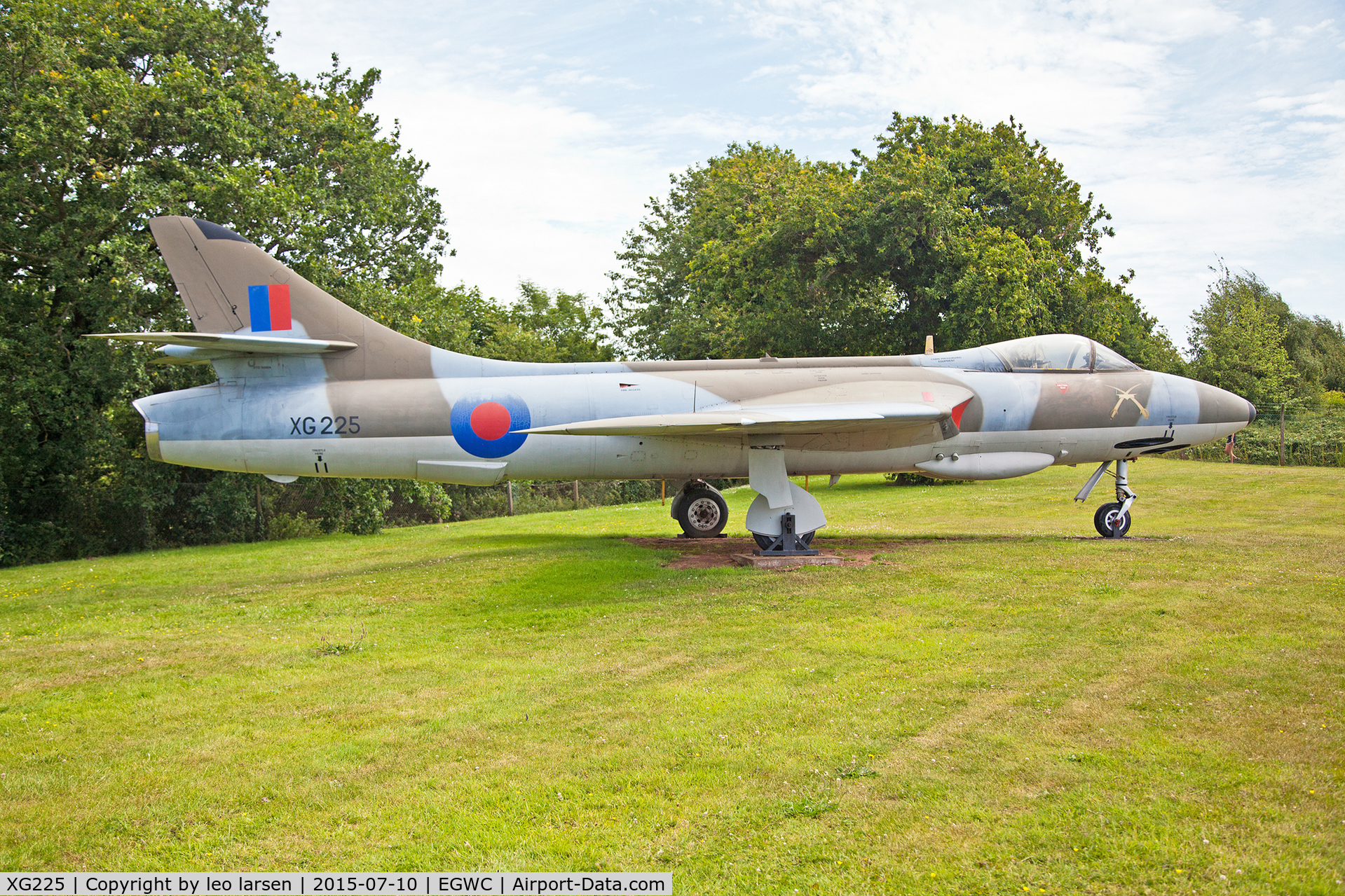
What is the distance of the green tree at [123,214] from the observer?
1811 cm

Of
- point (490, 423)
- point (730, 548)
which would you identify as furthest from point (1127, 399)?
point (490, 423)

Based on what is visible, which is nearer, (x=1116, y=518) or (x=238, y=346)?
(x=238, y=346)

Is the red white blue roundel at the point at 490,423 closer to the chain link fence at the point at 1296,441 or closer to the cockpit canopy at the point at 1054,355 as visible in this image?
the cockpit canopy at the point at 1054,355

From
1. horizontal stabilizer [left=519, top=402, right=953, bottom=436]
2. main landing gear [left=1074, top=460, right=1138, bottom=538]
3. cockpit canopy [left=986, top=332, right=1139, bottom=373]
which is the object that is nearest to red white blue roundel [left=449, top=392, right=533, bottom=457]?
horizontal stabilizer [left=519, top=402, right=953, bottom=436]

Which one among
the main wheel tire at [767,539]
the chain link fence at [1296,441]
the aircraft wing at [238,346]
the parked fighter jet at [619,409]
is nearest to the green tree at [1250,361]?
the chain link fence at [1296,441]

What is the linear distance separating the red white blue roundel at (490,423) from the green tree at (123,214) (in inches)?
360

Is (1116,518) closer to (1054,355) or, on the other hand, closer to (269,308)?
(1054,355)

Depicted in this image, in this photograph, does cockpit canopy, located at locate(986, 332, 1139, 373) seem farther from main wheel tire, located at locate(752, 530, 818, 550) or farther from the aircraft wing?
the aircraft wing

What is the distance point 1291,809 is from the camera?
436cm

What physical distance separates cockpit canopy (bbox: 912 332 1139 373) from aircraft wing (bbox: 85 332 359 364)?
30.1 ft

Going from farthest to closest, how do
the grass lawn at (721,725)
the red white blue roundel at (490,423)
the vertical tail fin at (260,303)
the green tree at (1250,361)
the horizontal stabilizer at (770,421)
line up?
the green tree at (1250,361), the red white blue roundel at (490,423), the vertical tail fin at (260,303), the horizontal stabilizer at (770,421), the grass lawn at (721,725)

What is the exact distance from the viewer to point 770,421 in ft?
37.7

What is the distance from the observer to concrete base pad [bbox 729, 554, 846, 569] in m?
12.0

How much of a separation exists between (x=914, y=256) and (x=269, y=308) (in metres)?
20.1
